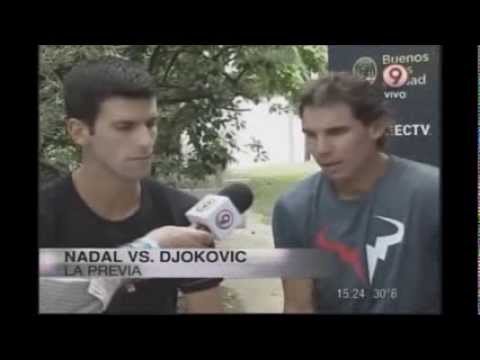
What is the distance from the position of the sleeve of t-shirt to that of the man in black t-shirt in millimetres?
506

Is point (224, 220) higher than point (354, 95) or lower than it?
lower

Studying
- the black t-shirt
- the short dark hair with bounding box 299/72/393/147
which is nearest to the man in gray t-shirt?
the short dark hair with bounding box 299/72/393/147

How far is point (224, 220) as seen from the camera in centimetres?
589

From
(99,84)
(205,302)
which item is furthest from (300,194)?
(99,84)

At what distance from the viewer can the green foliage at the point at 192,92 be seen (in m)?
5.91

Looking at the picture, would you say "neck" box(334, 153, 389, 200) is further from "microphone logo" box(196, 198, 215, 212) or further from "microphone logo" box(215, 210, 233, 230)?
"microphone logo" box(196, 198, 215, 212)

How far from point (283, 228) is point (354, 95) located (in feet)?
3.70

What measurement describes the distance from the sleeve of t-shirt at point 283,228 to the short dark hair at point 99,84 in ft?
4.24

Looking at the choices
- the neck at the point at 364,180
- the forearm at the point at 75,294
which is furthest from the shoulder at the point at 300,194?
the forearm at the point at 75,294

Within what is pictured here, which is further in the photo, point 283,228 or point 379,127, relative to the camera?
point 283,228

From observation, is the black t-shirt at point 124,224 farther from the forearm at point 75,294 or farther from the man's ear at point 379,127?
the man's ear at point 379,127

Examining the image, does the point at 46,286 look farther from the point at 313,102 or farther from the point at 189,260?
the point at 313,102

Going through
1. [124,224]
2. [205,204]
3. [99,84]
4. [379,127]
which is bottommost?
[124,224]

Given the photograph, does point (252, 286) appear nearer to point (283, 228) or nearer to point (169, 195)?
point (283, 228)
